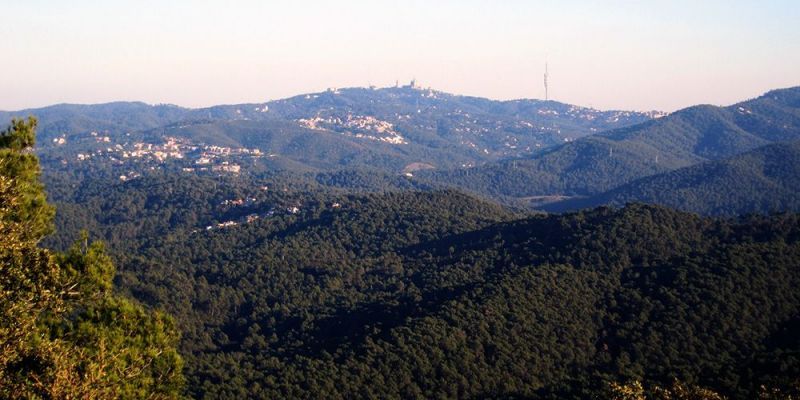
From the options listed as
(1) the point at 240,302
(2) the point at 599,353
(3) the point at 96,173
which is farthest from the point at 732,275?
(3) the point at 96,173

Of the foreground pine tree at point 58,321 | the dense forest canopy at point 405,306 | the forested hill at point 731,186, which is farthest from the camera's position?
the forested hill at point 731,186

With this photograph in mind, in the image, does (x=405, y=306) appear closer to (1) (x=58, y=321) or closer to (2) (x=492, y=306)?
(2) (x=492, y=306)

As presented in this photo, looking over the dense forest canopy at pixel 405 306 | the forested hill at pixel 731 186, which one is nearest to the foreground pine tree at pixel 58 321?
the dense forest canopy at pixel 405 306

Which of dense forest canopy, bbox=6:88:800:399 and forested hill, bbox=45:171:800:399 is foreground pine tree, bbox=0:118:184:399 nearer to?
dense forest canopy, bbox=6:88:800:399

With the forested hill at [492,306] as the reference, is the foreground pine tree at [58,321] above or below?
above

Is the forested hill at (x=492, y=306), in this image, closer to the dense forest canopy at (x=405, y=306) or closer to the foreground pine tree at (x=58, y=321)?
the dense forest canopy at (x=405, y=306)

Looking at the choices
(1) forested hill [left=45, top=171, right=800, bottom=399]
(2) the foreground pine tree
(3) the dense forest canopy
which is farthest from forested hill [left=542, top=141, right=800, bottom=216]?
(2) the foreground pine tree
